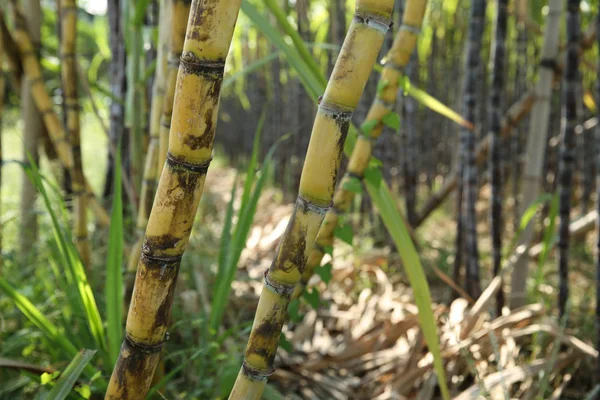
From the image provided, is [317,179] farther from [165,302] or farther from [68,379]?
[68,379]

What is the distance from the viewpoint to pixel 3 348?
3.56 feet

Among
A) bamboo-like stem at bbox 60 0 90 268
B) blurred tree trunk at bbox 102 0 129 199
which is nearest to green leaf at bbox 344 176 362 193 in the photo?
bamboo-like stem at bbox 60 0 90 268

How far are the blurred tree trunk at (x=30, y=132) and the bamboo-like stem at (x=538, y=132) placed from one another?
126 centimetres

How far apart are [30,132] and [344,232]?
104cm

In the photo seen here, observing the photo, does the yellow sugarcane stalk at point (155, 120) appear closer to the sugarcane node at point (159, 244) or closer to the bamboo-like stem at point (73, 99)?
the bamboo-like stem at point (73, 99)

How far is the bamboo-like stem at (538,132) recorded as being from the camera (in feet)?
4.99

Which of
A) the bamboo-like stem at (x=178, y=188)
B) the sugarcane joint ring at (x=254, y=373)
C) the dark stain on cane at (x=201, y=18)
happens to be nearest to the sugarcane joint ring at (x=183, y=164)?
the bamboo-like stem at (x=178, y=188)

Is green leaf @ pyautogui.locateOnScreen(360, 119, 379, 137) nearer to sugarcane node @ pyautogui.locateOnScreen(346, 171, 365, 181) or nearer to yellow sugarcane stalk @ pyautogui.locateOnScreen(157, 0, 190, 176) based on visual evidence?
sugarcane node @ pyautogui.locateOnScreen(346, 171, 365, 181)

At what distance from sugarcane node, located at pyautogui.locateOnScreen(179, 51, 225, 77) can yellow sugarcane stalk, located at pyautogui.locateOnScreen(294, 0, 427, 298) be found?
326mm

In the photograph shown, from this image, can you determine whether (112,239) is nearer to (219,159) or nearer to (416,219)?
(416,219)

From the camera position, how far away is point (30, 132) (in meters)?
1.55

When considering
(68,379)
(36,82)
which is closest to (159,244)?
(68,379)

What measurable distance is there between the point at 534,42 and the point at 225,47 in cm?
317

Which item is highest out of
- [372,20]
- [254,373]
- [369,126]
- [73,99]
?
[73,99]
